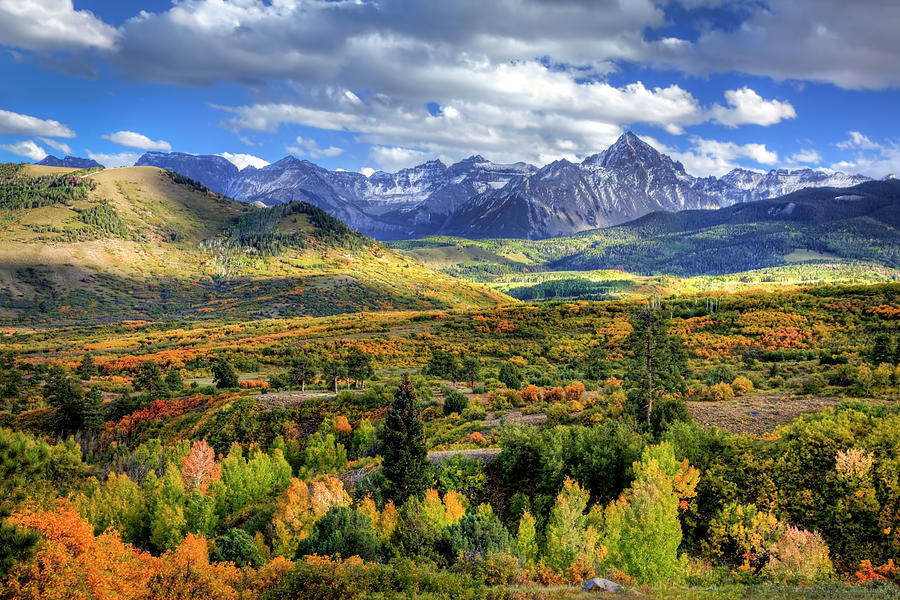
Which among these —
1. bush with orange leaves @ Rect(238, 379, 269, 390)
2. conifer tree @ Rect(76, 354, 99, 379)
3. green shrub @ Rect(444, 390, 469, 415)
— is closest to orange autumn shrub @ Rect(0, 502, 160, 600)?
green shrub @ Rect(444, 390, 469, 415)

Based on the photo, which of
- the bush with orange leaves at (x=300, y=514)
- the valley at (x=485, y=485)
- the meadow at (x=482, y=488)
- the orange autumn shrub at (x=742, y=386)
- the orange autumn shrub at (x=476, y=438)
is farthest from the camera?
the orange autumn shrub at (x=742, y=386)

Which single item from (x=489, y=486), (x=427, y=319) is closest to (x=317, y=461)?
(x=489, y=486)

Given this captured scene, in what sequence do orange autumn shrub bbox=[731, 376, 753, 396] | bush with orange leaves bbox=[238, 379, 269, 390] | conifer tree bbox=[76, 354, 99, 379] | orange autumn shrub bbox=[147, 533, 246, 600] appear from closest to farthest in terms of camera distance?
orange autumn shrub bbox=[147, 533, 246, 600], orange autumn shrub bbox=[731, 376, 753, 396], bush with orange leaves bbox=[238, 379, 269, 390], conifer tree bbox=[76, 354, 99, 379]

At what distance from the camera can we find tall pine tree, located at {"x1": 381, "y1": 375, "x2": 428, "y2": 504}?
35.0 metres

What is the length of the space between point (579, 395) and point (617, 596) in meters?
36.7

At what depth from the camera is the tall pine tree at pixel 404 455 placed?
115 ft

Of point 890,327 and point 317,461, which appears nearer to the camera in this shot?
point 317,461

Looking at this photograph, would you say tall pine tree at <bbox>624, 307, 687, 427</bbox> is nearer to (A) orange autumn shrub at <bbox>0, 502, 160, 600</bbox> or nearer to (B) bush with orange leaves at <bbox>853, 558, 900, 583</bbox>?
(B) bush with orange leaves at <bbox>853, 558, 900, 583</bbox>

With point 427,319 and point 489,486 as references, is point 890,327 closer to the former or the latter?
point 489,486

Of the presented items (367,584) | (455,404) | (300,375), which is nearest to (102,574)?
(367,584)

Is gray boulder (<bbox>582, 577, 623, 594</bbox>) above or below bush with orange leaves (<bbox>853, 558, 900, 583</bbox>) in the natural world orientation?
above

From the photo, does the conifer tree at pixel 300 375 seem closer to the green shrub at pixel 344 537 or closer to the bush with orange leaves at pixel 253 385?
the bush with orange leaves at pixel 253 385

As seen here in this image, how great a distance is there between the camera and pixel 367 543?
27.8m

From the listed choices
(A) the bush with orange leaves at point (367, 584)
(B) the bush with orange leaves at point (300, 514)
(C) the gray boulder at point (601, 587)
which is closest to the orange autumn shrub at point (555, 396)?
(B) the bush with orange leaves at point (300, 514)
